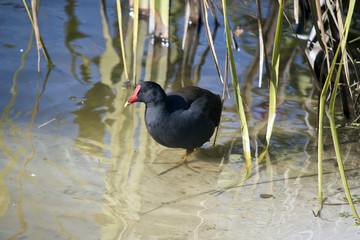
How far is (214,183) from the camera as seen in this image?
10.5ft

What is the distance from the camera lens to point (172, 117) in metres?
3.14

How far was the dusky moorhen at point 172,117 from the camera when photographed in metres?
3.13

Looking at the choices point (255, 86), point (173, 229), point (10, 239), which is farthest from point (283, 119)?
point (10, 239)

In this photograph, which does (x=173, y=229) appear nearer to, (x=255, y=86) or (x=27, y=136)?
(x=27, y=136)

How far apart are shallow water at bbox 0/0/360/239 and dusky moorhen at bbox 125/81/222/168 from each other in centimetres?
26

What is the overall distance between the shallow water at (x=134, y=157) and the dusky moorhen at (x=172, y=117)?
265 mm

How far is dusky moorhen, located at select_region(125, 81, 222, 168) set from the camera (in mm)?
3127

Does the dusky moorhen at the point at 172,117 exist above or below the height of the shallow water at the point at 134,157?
above

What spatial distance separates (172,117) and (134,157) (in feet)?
1.53

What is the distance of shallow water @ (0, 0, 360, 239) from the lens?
104 inches

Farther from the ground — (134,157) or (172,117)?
(172,117)

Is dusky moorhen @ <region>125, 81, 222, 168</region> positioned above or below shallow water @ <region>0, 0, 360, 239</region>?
above

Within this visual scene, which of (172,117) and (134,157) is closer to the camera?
(172,117)

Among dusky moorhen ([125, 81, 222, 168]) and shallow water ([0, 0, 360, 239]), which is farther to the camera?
dusky moorhen ([125, 81, 222, 168])
